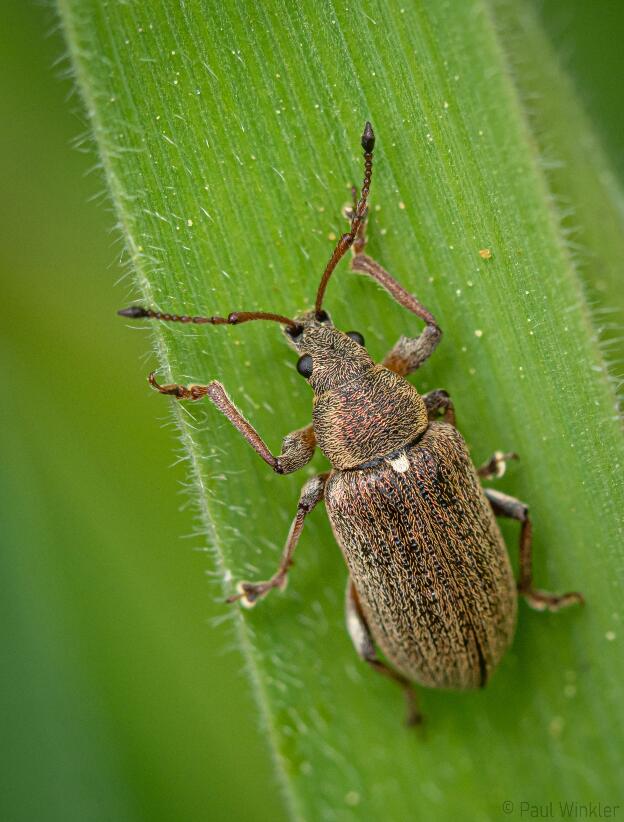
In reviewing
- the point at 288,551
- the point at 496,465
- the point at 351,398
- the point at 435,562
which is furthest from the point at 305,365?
the point at 435,562

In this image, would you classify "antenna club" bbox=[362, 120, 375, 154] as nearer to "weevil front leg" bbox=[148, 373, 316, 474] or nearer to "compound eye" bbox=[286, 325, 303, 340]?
"compound eye" bbox=[286, 325, 303, 340]

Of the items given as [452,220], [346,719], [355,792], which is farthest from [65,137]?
[355,792]

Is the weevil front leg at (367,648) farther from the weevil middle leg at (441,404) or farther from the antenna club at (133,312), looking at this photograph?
the antenna club at (133,312)

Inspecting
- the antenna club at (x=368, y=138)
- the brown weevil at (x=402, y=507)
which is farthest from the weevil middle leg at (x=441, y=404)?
the antenna club at (x=368, y=138)

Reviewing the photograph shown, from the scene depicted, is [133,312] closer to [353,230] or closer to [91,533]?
[353,230]

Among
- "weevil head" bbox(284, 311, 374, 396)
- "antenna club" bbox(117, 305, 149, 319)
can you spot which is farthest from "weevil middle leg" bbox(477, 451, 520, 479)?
"antenna club" bbox(117, 305, 149, 319)

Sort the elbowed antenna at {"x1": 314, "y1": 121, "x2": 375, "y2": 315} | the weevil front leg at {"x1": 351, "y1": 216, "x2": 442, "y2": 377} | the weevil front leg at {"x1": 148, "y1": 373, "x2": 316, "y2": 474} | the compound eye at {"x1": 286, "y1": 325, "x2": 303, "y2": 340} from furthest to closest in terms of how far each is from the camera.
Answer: the compound eye at {"x1": 286, "y1": 325, "x2": 303, "y2": 340} → the weevil front leg at {"x1": 351, "y1": 216, "x2": 442, "y2": 377} → the weevil front leg at {"x1": 148, "y1": 373, "x2": 316, "y2": 474} → the elbowed antenna at {"x1": 314, "y1": 121, "x2": 375, "y2": 315}
